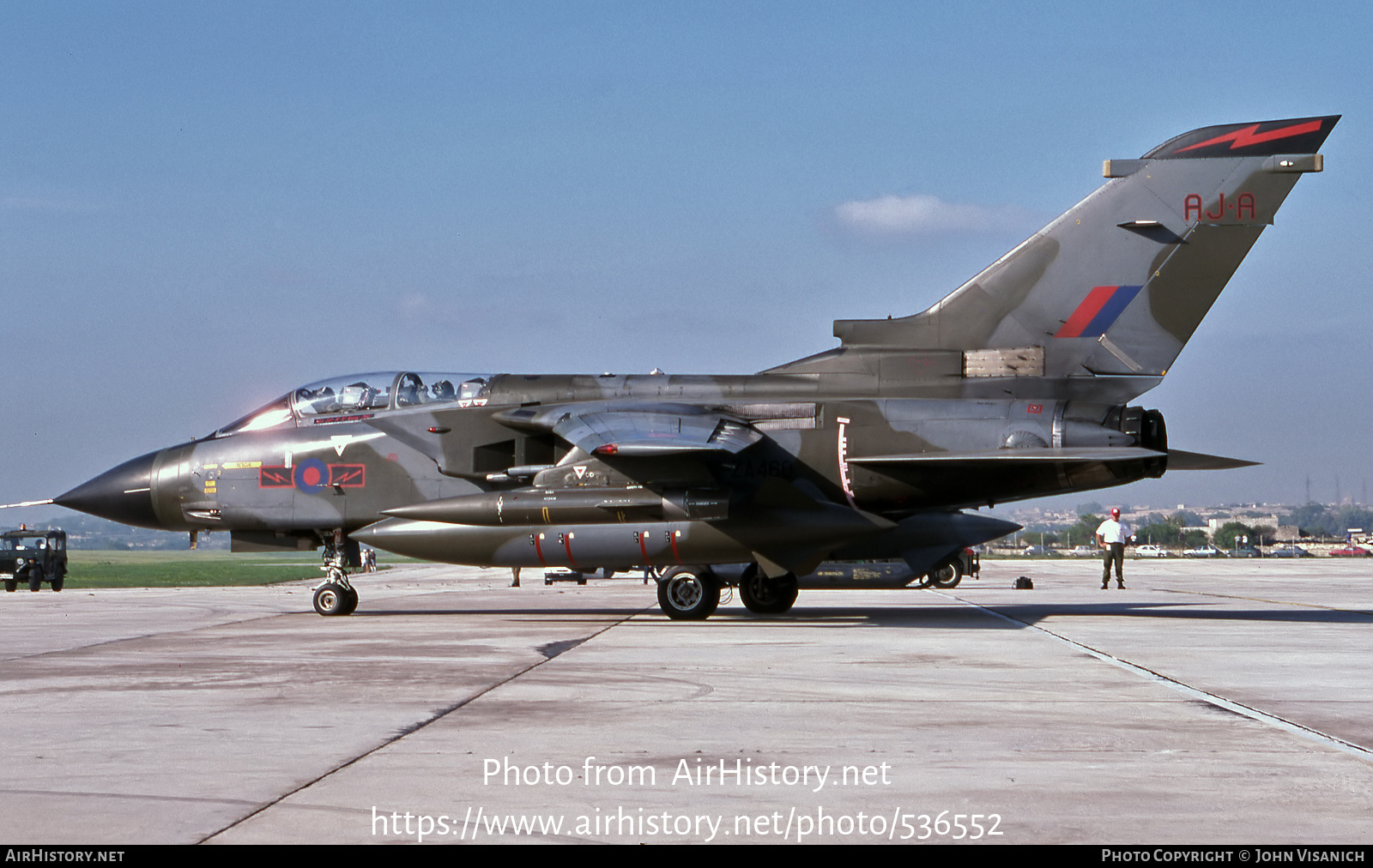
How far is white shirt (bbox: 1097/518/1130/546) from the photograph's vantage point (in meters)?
26.8

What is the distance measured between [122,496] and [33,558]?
16.3 meters

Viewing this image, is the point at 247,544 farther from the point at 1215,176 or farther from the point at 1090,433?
the point at 1215,176

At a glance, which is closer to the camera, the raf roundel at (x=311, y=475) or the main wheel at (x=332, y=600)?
the raf roundel at (x=311, y=475)

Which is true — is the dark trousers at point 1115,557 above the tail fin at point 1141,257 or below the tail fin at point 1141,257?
below

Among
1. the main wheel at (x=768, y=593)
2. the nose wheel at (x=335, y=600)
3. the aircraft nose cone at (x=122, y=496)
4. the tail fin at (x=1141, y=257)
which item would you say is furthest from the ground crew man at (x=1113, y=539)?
the aircraft nose cone at (x=122, y=496)

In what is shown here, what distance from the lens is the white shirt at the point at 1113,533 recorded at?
2680 cm

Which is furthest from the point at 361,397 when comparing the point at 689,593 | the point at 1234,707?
the point at 1234,707

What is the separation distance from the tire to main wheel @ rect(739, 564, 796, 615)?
5490mm

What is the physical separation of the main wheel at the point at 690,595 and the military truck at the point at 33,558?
21180mm

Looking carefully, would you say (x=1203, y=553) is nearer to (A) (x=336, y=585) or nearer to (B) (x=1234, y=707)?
(A) (x=336, y=585)

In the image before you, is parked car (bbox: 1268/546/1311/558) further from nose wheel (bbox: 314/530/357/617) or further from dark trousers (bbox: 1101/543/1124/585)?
nose wheel (bbox: 314/530/357/617)

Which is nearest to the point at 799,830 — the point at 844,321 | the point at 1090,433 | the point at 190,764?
the point at 190,764

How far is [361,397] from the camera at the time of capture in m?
17.7

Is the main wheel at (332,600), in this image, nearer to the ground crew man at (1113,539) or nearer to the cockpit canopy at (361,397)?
the cockpit canopy at (361,397)
